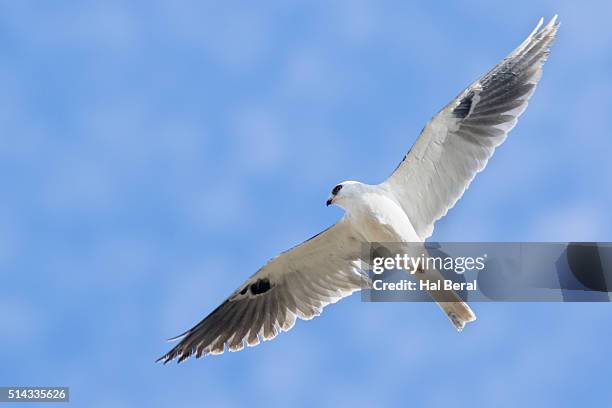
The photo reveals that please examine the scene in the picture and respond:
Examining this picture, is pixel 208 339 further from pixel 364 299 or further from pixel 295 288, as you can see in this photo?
pixel 364 299

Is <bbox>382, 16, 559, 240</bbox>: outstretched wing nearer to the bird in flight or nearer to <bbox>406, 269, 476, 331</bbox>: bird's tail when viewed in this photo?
the bird in flight

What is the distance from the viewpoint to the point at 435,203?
10961 mm

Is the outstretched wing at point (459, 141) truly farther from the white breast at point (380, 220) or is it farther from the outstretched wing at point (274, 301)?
the outstretched wing at point (274, 301)

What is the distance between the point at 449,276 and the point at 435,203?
1.05 metres

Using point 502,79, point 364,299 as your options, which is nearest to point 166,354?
point 364,299

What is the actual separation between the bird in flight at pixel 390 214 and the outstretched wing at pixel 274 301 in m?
0.01

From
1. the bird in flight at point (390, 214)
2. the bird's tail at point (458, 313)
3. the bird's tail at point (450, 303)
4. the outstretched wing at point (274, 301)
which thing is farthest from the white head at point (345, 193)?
the bird's tail at point (458, 313)

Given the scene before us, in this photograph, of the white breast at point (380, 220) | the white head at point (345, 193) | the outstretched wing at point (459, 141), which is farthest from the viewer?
the outstretched wing at point (459, 141)

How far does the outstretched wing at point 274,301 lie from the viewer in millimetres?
11383

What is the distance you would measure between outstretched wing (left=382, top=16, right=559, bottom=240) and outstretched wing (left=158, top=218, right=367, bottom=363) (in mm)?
1116

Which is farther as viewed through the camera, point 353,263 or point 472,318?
point 353,263

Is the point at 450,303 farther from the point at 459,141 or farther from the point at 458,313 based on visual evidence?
the point at 459,141

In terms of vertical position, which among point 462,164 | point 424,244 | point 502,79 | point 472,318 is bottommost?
point 472,318

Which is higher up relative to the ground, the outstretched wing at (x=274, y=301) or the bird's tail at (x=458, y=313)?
the outstretched wing at (x=274, y=301)
